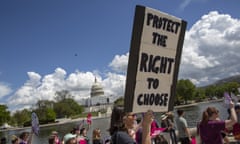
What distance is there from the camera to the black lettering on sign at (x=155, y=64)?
12.0 feet

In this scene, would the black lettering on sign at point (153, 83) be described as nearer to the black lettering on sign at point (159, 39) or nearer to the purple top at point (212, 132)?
the black lettering on sign at point (159, 39)

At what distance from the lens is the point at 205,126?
5.62 metres

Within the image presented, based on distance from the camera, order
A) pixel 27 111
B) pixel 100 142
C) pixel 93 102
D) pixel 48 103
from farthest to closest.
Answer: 1. pixel 93 102
2. pixel 27 111
3. pixel 48 103
4. pixel 100 142

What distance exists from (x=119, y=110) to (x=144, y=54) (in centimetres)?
88

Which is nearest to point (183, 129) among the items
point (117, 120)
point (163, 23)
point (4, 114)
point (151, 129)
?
point (151, 129)

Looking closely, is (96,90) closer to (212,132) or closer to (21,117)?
(21,117)

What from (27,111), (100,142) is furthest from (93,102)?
(100,142)

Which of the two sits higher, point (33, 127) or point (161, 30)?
point (161, 30)

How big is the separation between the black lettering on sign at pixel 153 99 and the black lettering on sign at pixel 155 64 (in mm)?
265

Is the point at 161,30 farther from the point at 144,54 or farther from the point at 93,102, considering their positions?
the point at 93,102

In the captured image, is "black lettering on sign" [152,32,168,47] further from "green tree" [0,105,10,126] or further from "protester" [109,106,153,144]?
"green tree" [0,105,10,126]

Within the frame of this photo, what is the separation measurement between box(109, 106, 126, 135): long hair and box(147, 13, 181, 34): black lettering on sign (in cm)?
109

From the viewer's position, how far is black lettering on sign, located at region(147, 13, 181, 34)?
148 inches

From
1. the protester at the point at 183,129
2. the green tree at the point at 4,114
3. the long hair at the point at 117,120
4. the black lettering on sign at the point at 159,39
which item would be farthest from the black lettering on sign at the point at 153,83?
the green tree at the point at 4,114
